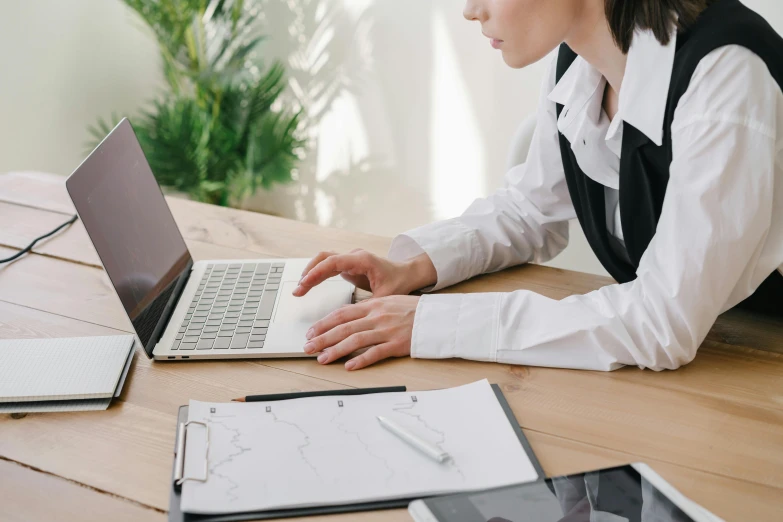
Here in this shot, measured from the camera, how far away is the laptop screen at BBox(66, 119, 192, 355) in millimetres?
917

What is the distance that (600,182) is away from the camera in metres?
1.13

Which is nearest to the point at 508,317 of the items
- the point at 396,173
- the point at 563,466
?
the point at 563,466

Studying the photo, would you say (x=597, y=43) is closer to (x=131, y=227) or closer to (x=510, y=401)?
(x=510, y=401)

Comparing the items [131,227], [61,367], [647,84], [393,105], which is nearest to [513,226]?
[647,84]

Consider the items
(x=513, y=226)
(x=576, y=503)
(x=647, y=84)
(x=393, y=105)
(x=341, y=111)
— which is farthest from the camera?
(x=341, y=111)

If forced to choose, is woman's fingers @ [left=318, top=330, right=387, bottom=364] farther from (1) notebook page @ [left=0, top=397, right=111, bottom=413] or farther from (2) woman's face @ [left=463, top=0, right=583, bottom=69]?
(2) woman's face @ [left=463, top=0, right=583, bottom=69]

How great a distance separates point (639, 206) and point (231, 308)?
574 millimetres

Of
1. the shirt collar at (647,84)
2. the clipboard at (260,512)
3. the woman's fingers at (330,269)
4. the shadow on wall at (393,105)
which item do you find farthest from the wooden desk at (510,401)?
the shadow on wall at (393,105)

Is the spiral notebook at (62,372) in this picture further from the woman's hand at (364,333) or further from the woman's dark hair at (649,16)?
the woman's dark hair at (649,16)

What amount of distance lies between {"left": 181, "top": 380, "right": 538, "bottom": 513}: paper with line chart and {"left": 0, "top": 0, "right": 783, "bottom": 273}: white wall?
161cm

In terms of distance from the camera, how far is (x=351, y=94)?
273 cm

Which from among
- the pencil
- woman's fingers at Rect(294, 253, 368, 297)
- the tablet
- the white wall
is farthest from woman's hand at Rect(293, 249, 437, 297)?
the white wall

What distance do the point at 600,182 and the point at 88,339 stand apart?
0.75 m

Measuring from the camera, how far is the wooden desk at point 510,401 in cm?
71
